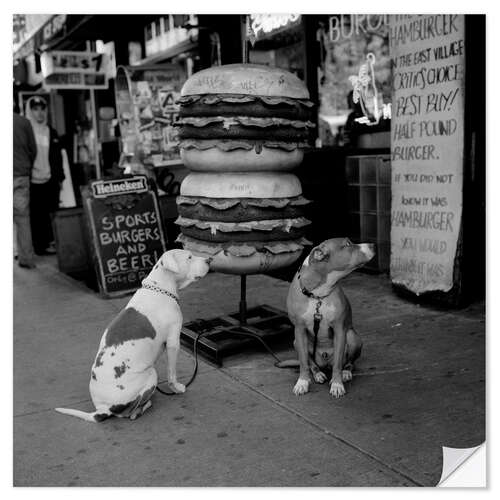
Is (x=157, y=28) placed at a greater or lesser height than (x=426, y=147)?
greater

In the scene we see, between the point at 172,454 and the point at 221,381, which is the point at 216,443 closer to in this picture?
the point at 172,454

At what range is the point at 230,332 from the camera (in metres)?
4.61

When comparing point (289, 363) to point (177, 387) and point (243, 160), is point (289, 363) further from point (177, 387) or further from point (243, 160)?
point (243, 160)

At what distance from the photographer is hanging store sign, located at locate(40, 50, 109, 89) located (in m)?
10.2

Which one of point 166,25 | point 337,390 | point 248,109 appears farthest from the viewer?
point 166,25

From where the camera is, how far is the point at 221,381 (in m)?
4.07

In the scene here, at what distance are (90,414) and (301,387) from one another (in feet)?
4.04

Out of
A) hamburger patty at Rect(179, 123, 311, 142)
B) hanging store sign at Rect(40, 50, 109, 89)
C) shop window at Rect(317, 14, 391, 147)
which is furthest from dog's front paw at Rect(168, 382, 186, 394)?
hanging store sign at Rect(40, 50, 109, 89)

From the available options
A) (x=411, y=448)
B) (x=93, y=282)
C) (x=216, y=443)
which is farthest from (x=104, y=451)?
(x=93, y=282)

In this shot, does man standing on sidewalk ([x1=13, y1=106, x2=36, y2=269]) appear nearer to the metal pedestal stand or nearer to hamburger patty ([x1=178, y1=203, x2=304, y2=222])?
the metal pedestal stand

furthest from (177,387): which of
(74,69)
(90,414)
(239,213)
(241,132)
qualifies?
(74,69)

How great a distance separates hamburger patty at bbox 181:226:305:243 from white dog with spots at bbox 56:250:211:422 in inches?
19.6

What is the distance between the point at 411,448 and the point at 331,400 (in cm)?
68

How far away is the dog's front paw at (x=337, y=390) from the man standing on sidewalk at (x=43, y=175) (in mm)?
6321
